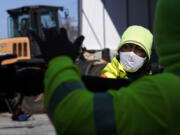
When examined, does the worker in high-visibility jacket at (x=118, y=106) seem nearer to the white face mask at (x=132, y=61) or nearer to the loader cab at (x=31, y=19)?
the white face mask at (x=132, y=61)

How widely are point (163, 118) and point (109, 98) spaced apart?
155mm

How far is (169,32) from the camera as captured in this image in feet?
5.04

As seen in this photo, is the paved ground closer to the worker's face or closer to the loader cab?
the loader cab

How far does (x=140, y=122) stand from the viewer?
55.9 inches

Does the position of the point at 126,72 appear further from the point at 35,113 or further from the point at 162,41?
the point at 35,113

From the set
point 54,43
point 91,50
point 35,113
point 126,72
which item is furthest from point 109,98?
point 91,50

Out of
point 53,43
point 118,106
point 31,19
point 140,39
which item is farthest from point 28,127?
point 118,106

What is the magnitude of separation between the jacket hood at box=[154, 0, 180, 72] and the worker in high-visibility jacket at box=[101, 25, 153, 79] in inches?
85.5

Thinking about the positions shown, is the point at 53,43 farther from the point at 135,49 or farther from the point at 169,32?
the point at 135,49

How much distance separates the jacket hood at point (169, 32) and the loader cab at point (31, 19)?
12703 millimetres

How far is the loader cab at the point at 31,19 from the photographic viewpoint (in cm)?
1509

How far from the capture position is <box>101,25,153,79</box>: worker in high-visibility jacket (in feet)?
12.5

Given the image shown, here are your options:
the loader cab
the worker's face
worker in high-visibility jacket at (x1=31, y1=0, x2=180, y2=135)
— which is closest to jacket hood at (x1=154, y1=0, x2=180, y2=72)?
worker in high-visibility jacket at (x1=31, y1=0, x2=180, y2=135)

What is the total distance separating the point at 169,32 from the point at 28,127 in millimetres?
8452
